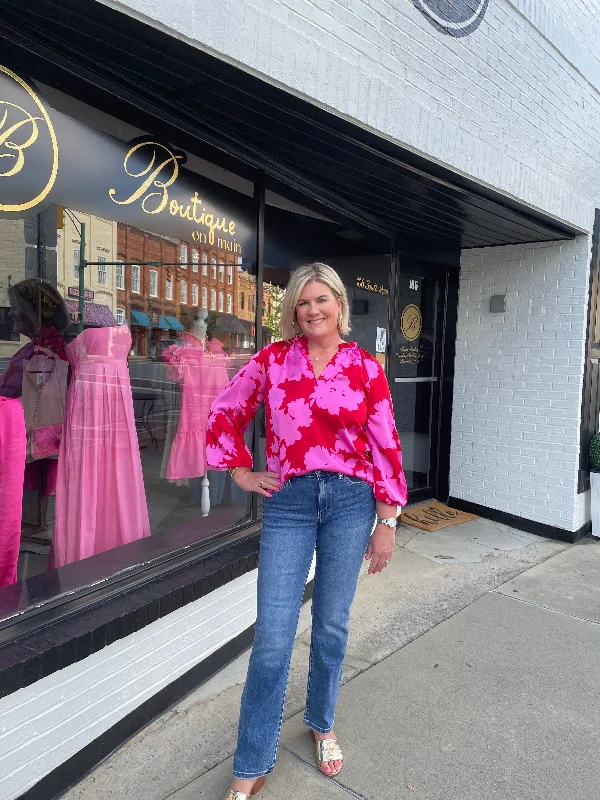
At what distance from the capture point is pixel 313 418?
195 cm

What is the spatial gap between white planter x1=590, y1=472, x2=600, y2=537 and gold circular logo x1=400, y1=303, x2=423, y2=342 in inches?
74.7

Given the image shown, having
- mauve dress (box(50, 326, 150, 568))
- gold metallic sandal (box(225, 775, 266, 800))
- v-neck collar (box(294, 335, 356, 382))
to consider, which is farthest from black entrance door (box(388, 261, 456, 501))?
gold metallic sandal (box(225, 775, 266, 800))

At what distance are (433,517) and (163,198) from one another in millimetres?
3700

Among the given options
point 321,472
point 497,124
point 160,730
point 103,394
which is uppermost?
point 497,124

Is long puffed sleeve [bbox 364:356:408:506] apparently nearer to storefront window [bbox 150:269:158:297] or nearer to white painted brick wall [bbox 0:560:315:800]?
white painted brick wall [bbox 0:560:315:800]

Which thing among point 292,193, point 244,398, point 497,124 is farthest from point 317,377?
point 497,124

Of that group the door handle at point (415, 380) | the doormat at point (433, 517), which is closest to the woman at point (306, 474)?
the doormat at point (433, 517)

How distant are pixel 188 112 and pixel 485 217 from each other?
8.05ft

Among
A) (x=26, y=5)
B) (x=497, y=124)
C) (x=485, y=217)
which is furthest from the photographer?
(x=485, y=217)

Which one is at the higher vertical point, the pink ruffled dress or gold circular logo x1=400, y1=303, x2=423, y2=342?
gold circular logo x1=400, y1=303, x2=423, y2=342

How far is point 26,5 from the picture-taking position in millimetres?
1883

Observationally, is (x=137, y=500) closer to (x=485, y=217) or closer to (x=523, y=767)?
(x=523, y=767)

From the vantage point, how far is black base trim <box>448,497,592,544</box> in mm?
5020

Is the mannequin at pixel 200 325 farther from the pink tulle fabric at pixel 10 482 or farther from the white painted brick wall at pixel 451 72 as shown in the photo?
the white painted brick wall at pixel 451 72
